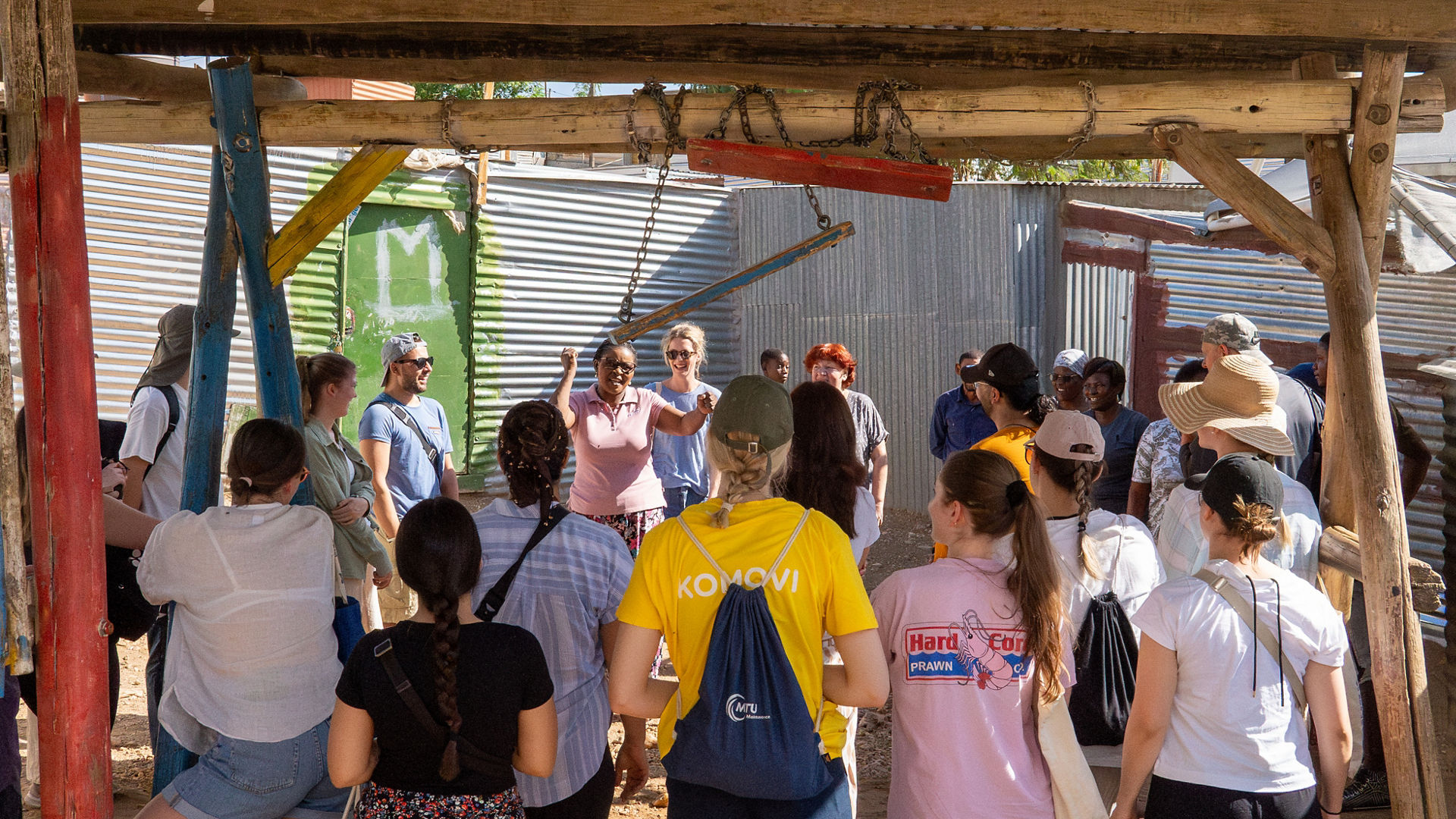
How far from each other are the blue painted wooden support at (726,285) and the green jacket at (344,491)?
1.22 meters

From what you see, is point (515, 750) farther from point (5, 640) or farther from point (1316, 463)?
point (1316, 463)

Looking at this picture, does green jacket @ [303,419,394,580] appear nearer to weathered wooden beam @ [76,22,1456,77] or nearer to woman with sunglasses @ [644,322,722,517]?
weathered wooden beam @ [76,22,1456,77]

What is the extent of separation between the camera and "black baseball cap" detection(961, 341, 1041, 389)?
13.0 ft

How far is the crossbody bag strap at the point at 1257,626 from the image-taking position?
2.61 metres

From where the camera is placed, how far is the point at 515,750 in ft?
7.94

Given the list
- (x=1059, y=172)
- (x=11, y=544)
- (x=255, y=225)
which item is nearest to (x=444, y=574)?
(x=11, y=544)

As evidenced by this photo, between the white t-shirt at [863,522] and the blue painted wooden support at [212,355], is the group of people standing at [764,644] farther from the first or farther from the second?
the blue painted wooden support at [212,355]

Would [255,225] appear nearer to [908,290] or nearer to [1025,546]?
[1025,546]

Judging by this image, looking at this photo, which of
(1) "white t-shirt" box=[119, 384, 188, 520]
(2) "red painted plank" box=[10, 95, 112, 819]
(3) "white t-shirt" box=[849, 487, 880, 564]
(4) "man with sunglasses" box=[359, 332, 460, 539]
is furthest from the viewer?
(4) "man with sunglasses" box=[359, 332, 460, 539]

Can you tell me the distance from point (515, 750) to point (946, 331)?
887cm

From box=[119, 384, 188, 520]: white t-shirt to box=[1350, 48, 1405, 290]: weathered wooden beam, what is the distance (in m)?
4.24

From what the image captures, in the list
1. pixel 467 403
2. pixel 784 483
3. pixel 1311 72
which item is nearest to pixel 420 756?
pixel 784 483

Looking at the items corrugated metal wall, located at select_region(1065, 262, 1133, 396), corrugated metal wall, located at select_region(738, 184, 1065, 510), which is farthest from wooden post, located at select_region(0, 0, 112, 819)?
corrugated metal wall, located at select_region(738, 184, 1065, 510)

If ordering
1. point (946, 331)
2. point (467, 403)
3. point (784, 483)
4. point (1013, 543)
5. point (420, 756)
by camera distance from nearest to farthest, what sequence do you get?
point (420, 756) → point (1013, 543) → point (784, 483) → point (467, 403) → point (946, 331)
